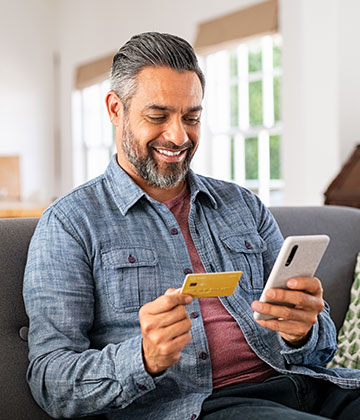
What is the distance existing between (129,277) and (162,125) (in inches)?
14.3

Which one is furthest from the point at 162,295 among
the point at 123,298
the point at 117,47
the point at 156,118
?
the point at 117,47

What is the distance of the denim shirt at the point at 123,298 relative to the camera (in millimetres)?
1403

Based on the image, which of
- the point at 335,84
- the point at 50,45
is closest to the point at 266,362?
the point at 335,84

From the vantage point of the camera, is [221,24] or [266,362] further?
[221,24]

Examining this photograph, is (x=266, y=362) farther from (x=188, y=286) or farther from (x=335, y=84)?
(x=335, y=84)

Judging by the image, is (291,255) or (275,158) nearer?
(291,255)

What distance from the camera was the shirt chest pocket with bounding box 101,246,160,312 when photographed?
60.3 inches

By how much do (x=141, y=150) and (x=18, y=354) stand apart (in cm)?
53

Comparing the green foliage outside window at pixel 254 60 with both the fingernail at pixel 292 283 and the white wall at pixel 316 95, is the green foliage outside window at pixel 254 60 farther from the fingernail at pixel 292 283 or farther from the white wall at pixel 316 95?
the fingernail at pixel 292 283

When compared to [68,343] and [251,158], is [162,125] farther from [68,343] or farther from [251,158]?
[251,158]

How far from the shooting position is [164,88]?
1652 millimetres

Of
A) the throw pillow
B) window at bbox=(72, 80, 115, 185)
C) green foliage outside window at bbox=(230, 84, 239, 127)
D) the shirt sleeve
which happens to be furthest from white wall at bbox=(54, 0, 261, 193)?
the shirt sleeve

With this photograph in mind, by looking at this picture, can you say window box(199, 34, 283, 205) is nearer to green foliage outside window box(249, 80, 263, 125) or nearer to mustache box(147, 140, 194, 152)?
green foliage outside window box(249, 80, 263, 125)

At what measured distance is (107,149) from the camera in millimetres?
8516
